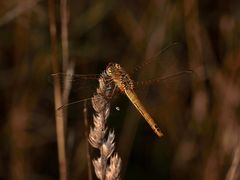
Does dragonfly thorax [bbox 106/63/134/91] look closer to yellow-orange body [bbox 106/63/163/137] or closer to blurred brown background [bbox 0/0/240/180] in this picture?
yellow-orange body [bbox 106/63/163/137]

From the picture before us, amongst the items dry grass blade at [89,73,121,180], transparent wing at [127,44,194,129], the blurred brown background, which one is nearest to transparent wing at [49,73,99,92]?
dry grass blade at [89,73,121,180]

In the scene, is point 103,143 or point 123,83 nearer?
point 103,143

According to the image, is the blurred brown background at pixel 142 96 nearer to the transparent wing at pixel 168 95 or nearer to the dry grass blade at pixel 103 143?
the transparent wing at pixel 168 95

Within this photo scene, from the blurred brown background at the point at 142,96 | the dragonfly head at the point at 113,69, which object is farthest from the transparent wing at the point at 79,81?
the blurred brown background at the point at 142,96

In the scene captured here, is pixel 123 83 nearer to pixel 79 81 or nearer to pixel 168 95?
pixel 79 81

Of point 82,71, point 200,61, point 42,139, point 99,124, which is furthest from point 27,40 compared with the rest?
point 99,124

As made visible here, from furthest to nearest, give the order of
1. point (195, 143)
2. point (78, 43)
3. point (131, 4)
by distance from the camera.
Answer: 1. point (131, 4)
2. point (78, 43)
3. point (195, 143)

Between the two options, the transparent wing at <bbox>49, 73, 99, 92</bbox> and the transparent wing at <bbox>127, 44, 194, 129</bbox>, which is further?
the transparent wing at <bbox>127, 44, 194, 129</bbox>

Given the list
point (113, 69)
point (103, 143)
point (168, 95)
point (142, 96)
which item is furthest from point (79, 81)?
point (168, 95)

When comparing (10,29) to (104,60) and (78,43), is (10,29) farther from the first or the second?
(104,60)
